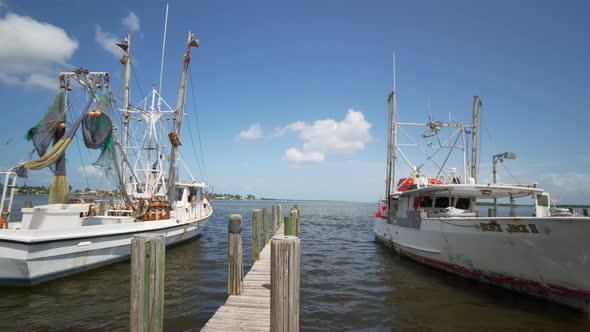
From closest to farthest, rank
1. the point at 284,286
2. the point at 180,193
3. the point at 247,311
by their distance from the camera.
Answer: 1. the point at 284,286
2. the point at 247,311
3. the point at 180,193

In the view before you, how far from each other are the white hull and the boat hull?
10307 mm

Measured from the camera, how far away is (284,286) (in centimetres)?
374

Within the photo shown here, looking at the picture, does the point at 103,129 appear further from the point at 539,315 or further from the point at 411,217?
the point at 539,315

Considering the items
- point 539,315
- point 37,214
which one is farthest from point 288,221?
point 37,214

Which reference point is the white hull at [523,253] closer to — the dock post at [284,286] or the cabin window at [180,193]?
the dock post at [284,286]

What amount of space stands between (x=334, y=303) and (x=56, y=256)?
337 inches

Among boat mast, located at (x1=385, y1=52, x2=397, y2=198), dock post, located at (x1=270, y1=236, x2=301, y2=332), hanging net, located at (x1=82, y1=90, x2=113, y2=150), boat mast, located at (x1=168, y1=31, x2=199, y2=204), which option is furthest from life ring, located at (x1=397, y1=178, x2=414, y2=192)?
hanging net, located at (x1=82, y1=90, x2=113, y2=150)

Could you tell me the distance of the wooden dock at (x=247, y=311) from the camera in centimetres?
546

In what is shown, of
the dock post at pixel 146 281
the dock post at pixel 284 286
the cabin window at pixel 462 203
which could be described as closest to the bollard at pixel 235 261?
the dock post at pixel 146 281

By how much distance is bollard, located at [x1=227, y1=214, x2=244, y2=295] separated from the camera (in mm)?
7180

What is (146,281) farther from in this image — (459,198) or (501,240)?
(459,198)

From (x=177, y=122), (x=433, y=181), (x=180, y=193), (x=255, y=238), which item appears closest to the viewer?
(x=255, y=238)

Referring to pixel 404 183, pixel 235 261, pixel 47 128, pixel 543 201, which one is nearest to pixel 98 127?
pixel 47 128

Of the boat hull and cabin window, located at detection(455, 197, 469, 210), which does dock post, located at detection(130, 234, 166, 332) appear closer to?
the boat hull
